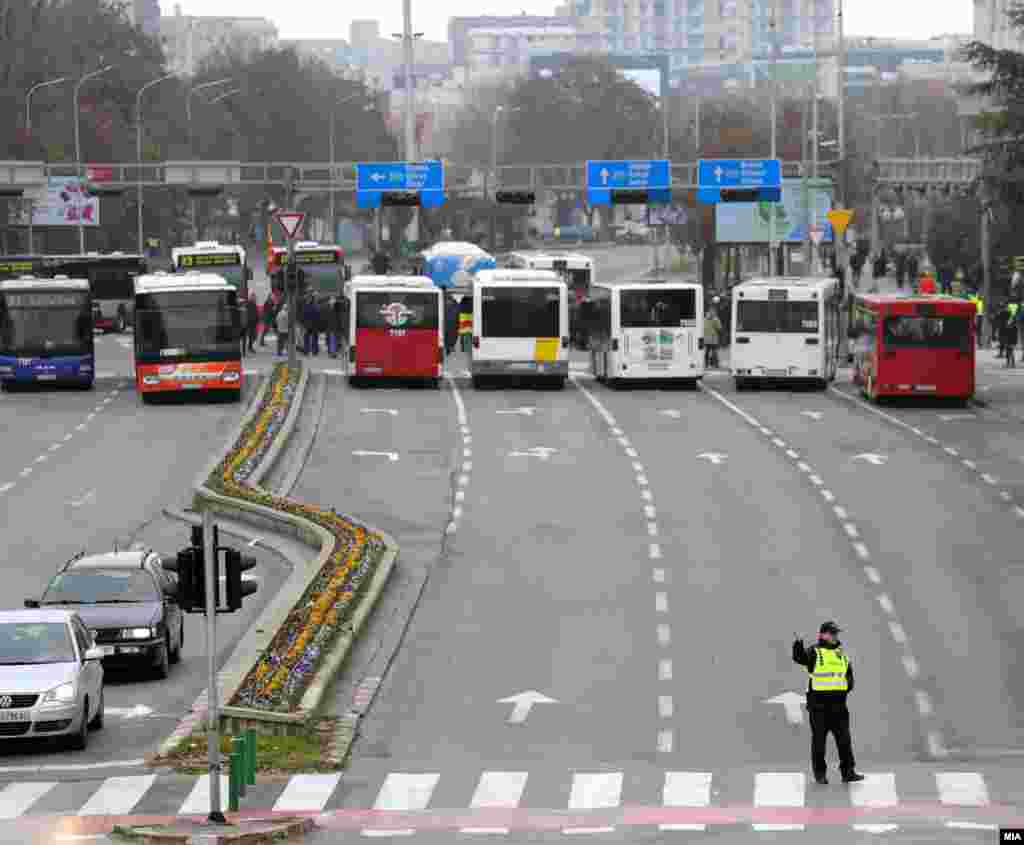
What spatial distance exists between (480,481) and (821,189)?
6403cm

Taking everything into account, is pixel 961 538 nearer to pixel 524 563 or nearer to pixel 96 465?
pixel 524 563

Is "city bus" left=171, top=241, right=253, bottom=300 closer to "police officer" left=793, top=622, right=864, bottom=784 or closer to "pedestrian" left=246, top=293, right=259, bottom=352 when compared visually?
"pedestrian" left=246, top=293, right=259, bottom=352

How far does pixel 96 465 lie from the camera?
162 ft

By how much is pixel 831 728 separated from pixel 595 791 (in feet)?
7.19

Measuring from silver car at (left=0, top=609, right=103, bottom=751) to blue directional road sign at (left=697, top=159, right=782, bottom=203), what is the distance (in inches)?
2434

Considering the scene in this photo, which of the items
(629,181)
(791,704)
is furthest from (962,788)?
(629,181)

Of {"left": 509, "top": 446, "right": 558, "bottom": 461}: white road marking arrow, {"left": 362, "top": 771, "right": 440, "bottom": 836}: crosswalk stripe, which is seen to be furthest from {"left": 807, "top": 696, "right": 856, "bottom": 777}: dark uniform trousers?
{"left": 509, "top": 446, "right": 558, "bottom": 461}: white road marking arrow

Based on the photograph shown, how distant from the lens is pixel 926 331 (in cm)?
5794

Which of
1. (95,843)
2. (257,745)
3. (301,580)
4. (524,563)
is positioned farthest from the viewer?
(524,563)

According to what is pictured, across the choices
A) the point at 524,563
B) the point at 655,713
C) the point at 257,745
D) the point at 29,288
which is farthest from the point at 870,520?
the point at 29,288

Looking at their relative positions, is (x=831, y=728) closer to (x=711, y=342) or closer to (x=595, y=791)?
(x=595, y=791)

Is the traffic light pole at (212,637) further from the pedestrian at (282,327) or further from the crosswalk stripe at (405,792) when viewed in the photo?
the pedestrian at (282,327)

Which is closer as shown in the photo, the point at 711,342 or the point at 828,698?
the point at 828,698

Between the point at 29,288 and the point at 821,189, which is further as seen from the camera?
the point at 821,189
